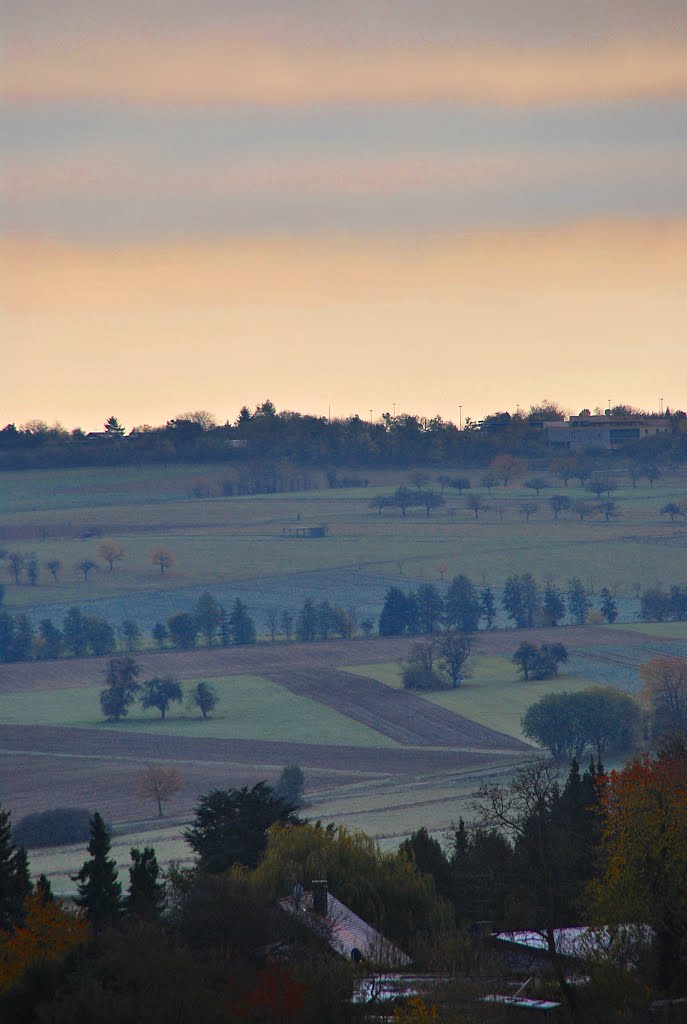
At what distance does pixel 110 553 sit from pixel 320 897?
12510 centimetres

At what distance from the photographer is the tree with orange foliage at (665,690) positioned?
278ft

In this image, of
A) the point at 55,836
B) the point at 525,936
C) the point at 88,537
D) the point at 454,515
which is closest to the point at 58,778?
the point at 55,836

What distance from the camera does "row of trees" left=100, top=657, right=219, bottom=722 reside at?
98.6 meters

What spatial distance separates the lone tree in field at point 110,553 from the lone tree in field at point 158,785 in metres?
77.7

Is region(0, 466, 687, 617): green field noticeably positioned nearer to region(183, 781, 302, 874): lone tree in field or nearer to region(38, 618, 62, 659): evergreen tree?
region(38, 618, 62, 659): evergreen tree

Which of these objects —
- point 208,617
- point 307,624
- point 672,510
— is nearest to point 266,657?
point 307,624

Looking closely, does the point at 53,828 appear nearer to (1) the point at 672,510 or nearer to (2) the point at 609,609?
(2) the point at 609,609

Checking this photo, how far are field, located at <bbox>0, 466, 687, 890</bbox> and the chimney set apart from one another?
19.5m

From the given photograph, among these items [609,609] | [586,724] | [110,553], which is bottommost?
[586,724]

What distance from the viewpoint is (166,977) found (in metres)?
23.4

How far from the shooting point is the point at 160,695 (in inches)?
3930

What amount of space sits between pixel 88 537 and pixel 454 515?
1458 inches

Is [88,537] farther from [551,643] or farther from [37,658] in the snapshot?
[551,643]

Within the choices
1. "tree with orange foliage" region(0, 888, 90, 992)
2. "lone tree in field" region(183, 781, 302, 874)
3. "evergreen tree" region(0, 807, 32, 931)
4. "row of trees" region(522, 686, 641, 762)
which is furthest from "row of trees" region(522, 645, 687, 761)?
"tree with orange foliage" region(0, 888, 90, 992)
